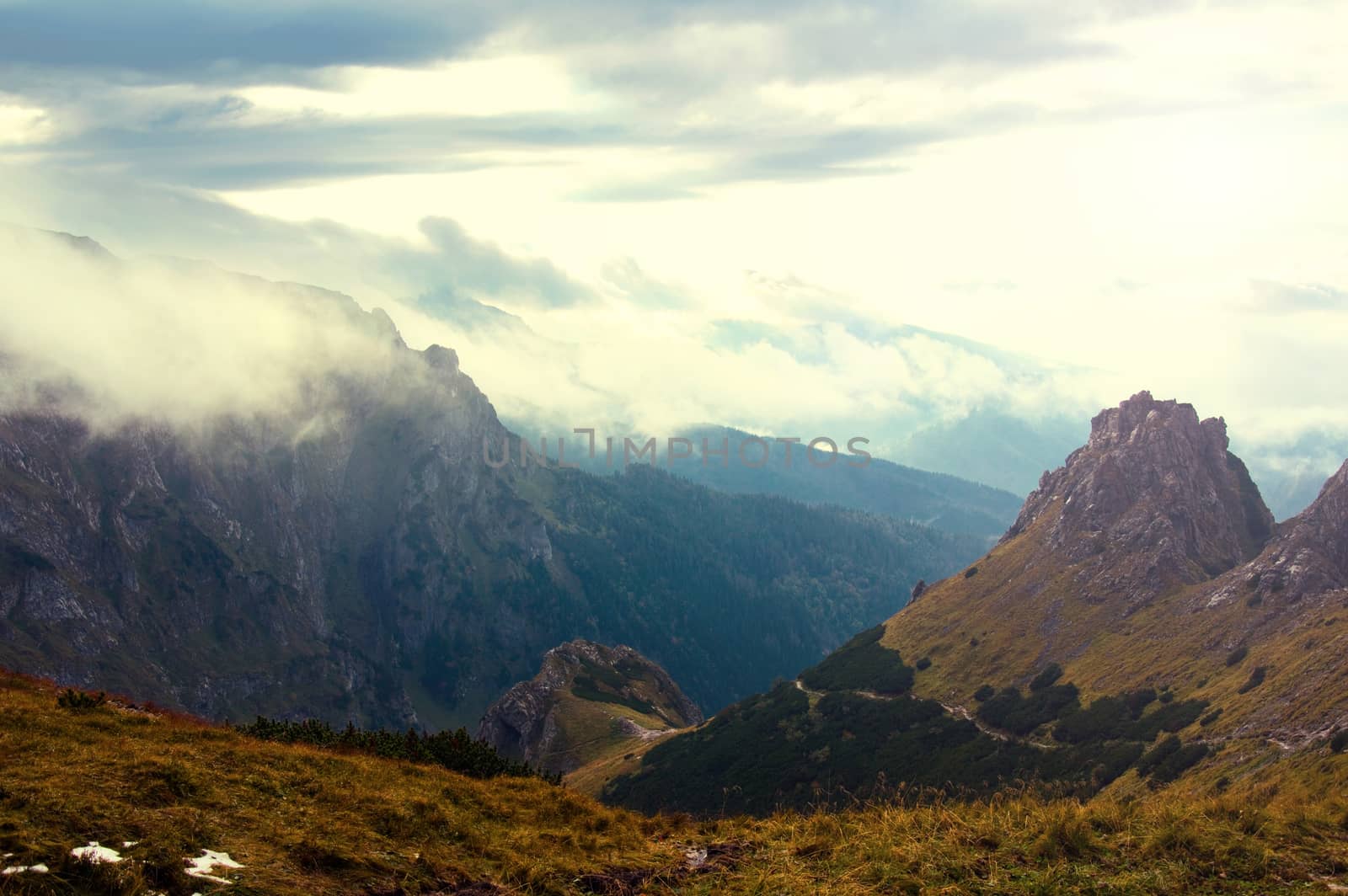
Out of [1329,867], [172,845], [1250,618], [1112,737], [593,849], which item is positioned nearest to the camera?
[172,845]

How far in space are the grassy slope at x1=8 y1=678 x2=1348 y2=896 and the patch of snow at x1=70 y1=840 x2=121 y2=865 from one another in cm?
31

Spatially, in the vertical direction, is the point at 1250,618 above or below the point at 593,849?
below

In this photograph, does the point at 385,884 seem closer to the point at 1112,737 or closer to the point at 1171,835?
the point at 1171,835

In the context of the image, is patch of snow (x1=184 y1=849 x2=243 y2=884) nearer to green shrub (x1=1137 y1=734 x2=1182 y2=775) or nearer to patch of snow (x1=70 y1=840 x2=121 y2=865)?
patch of snow (x1=70 y1=840 x2=121 y2=865)

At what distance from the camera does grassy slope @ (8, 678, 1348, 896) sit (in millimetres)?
28672

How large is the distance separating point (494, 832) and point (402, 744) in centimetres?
1530

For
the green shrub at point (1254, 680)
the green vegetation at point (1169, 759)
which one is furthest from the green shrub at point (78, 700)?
the green shrub at point (1254, 680)

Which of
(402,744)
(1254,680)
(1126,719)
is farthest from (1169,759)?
(402,744)

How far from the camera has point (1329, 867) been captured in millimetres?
33094

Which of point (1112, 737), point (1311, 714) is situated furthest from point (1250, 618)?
point (1311, 714)

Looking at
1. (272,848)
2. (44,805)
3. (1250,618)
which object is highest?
(44,805)

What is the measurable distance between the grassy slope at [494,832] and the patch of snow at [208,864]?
431 millimetres

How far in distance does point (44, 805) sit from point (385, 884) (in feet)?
32.3

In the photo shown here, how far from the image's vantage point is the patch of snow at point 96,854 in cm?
2575
